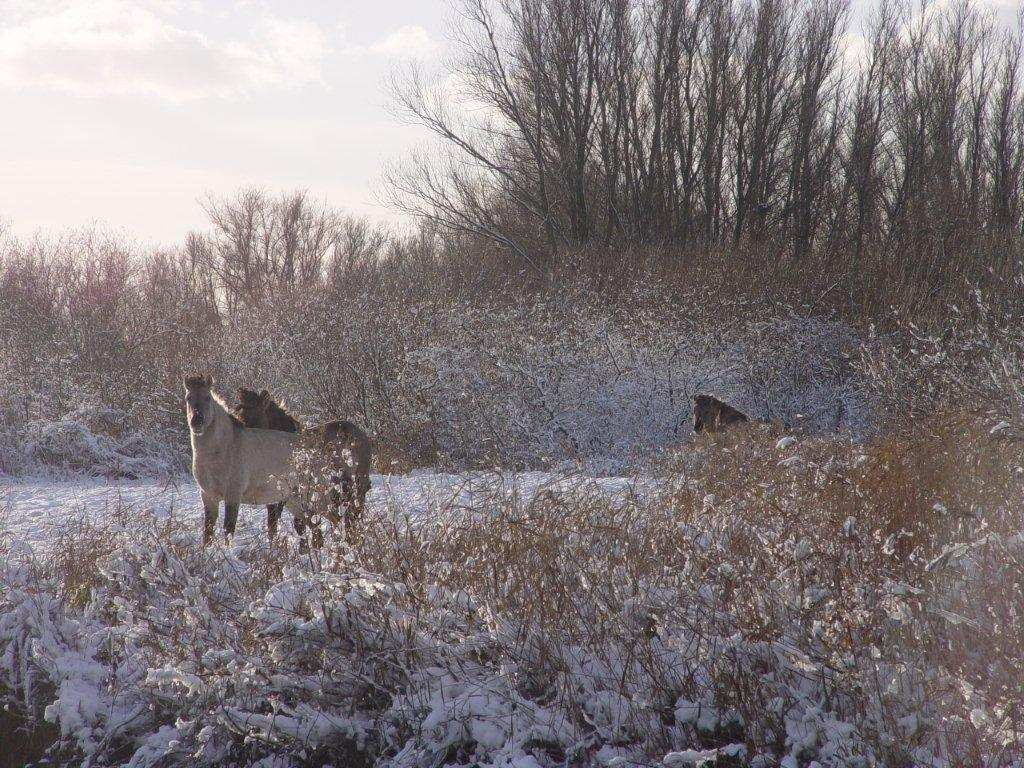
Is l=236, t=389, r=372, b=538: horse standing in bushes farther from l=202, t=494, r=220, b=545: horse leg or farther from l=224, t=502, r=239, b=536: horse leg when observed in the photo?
l=202, t=494, r=220, b=545: horse leg

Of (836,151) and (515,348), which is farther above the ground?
(836,151)

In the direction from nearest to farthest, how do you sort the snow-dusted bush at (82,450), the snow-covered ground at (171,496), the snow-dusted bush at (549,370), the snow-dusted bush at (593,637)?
the snow-dusted bush at (593,637) < the snow-covered ground at (171,496) < the snow-dusted bush at (82,450) < the snow-dusted bush at (549,370)

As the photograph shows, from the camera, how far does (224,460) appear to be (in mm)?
7477

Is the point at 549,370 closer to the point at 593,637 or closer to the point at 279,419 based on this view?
the point at 279,419

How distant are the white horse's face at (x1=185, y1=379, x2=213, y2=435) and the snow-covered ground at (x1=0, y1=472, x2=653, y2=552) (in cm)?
71

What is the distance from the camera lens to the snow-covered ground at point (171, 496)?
603 centimetres

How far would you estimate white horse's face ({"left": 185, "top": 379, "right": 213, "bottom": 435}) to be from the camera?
287 inches

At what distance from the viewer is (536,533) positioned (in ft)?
14.1

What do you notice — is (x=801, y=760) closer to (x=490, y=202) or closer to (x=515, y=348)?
(x=515, y=348)

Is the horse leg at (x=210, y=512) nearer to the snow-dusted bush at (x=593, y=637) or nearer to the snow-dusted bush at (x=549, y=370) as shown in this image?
the snow-dusted bush at (x=593, y=637)

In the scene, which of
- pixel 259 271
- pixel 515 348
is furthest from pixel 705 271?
pixel 259 271

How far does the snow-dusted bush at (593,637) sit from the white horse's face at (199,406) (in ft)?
7.13


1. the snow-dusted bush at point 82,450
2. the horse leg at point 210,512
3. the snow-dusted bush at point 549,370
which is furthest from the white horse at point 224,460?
the snow-dusted bush at point 82,450

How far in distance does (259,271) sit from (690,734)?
3841cm
